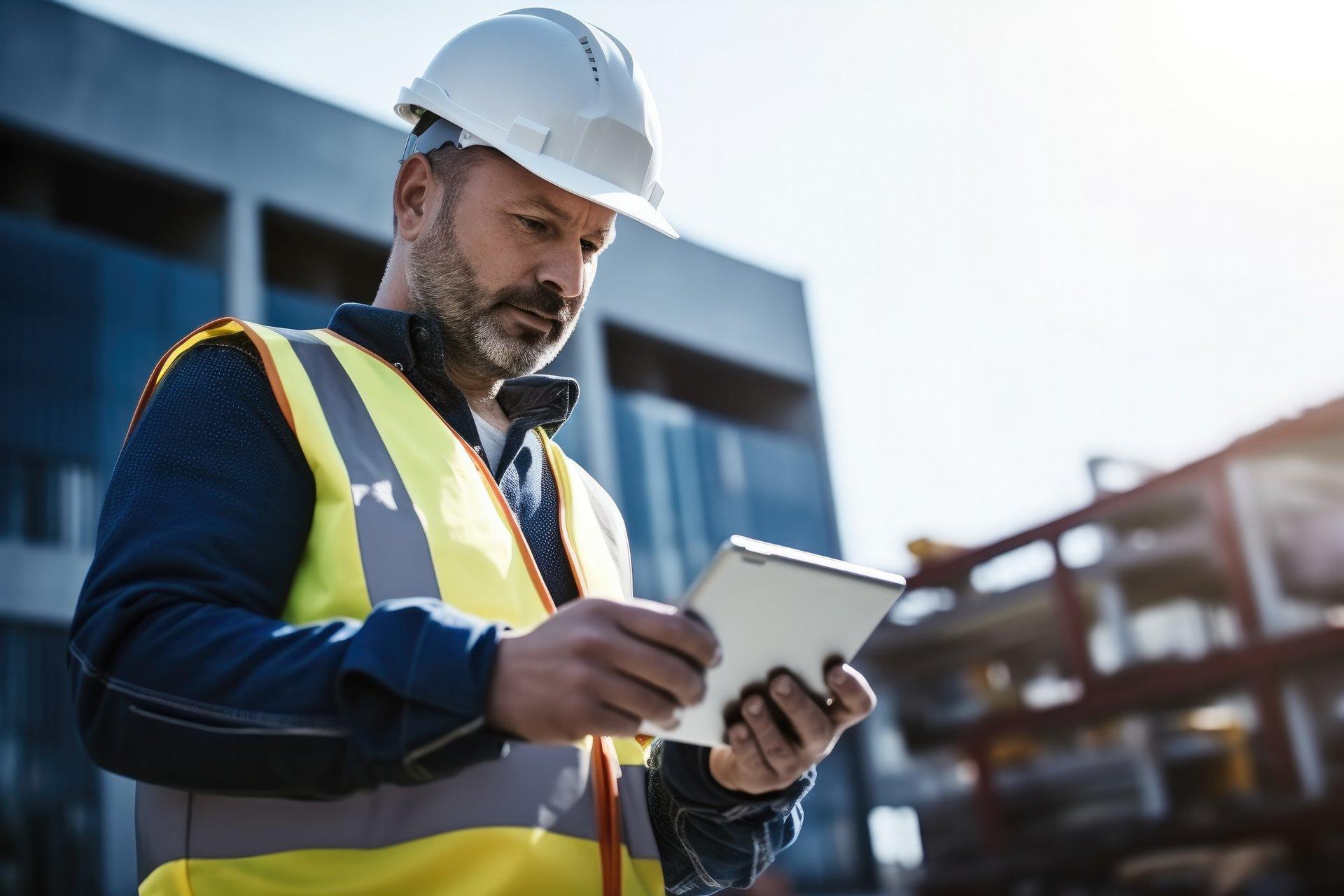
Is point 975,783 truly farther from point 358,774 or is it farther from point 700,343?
point 358,774

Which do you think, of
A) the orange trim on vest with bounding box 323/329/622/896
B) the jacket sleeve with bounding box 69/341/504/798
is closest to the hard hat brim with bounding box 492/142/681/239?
the orange trim on vest with bounding box 323/329/622/896

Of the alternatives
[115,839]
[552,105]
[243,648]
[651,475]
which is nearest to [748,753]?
[243,648]

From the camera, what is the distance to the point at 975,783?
23.2 m

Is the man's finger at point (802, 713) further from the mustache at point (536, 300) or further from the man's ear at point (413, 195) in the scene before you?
the man's ear at point (413, 195)

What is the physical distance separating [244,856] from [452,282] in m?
0.77

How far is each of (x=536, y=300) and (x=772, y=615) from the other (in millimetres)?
691

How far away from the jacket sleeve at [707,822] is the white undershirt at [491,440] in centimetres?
40

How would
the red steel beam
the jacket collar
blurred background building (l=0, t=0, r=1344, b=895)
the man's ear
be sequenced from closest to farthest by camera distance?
the jacket collar
the man's ear
blurred background building (l=0, t=0, r=1344, b=895)
the red steel beam

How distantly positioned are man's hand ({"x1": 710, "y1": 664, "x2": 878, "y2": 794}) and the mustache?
2.08ft

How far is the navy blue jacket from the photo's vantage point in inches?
36.3

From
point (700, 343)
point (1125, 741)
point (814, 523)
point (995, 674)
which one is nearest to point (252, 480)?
point (700, 343)

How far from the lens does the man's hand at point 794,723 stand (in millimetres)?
1137

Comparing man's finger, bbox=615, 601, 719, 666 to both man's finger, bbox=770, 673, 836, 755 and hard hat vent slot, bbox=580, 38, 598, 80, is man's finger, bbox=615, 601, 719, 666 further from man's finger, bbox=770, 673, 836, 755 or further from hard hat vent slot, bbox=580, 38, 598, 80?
hard hat vent slot, bbox=580, 38, 598, 80

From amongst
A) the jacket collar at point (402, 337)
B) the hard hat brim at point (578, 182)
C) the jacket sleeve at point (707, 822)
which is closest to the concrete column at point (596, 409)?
the hard hat brim at point (578, 182)
